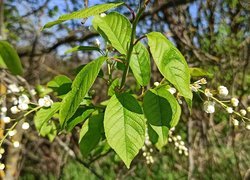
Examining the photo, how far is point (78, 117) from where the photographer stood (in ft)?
3.99

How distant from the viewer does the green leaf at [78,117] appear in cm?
120

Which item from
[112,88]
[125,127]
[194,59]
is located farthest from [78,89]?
[194,59]

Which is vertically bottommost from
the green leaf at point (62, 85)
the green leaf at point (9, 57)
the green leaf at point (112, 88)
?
the green leaf at point (62, 85)

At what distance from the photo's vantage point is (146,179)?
5172mm

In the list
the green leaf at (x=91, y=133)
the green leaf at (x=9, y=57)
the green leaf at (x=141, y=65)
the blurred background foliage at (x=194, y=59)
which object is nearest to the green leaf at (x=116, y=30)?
the green leaf at (x=141, y=65)

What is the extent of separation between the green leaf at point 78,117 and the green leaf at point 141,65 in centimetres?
19

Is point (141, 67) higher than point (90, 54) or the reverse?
higher

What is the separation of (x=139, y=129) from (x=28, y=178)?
499cm

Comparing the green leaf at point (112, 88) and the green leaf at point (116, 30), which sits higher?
the green leaf at point (116, 30)

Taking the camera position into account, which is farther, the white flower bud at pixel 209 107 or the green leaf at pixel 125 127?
the white flower bud at pixel 209 107

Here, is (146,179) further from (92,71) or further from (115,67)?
(92,71)

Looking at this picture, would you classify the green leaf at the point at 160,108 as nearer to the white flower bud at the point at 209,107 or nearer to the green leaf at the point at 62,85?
the white flower bud at the point at 209,107

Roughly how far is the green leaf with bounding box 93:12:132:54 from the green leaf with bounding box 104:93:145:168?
142mm

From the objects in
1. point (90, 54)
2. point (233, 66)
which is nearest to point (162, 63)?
point (233, 66)
